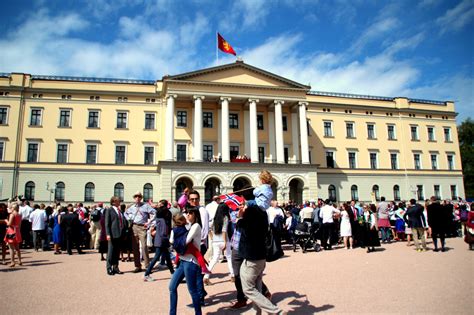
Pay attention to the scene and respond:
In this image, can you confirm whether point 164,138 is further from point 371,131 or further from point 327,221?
point 371,131

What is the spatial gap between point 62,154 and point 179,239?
110 ft

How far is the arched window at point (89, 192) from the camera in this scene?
33.5m

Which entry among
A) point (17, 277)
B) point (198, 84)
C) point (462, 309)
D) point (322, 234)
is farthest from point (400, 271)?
point (198, 84)

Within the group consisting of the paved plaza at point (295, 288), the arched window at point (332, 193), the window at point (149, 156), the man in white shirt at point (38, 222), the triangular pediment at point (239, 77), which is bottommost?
the paved plaza at point (295, 288)

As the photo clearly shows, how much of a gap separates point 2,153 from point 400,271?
37.2 meters

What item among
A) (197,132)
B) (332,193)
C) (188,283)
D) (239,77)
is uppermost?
(239,77)

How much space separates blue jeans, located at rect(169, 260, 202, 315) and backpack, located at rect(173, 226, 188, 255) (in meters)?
0.20

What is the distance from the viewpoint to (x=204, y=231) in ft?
26.1

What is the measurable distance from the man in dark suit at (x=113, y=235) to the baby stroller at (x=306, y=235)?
24.1 ft

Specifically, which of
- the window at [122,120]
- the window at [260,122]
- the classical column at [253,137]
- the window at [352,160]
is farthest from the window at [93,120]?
the window at [352,160]

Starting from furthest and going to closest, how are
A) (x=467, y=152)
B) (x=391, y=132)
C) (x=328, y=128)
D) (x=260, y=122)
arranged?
1. (x=467, y=152)
2. (x=391, y=132)
3. (x=328, y=128)
4. (x=260, y=122)

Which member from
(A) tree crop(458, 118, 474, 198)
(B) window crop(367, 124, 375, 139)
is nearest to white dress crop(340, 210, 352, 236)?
(B) window crop(367, 124, 375, 139)

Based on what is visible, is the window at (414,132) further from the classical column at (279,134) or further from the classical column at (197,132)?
the classical column at (197,132)

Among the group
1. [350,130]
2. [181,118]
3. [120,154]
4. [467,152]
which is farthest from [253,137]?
[467,152]
